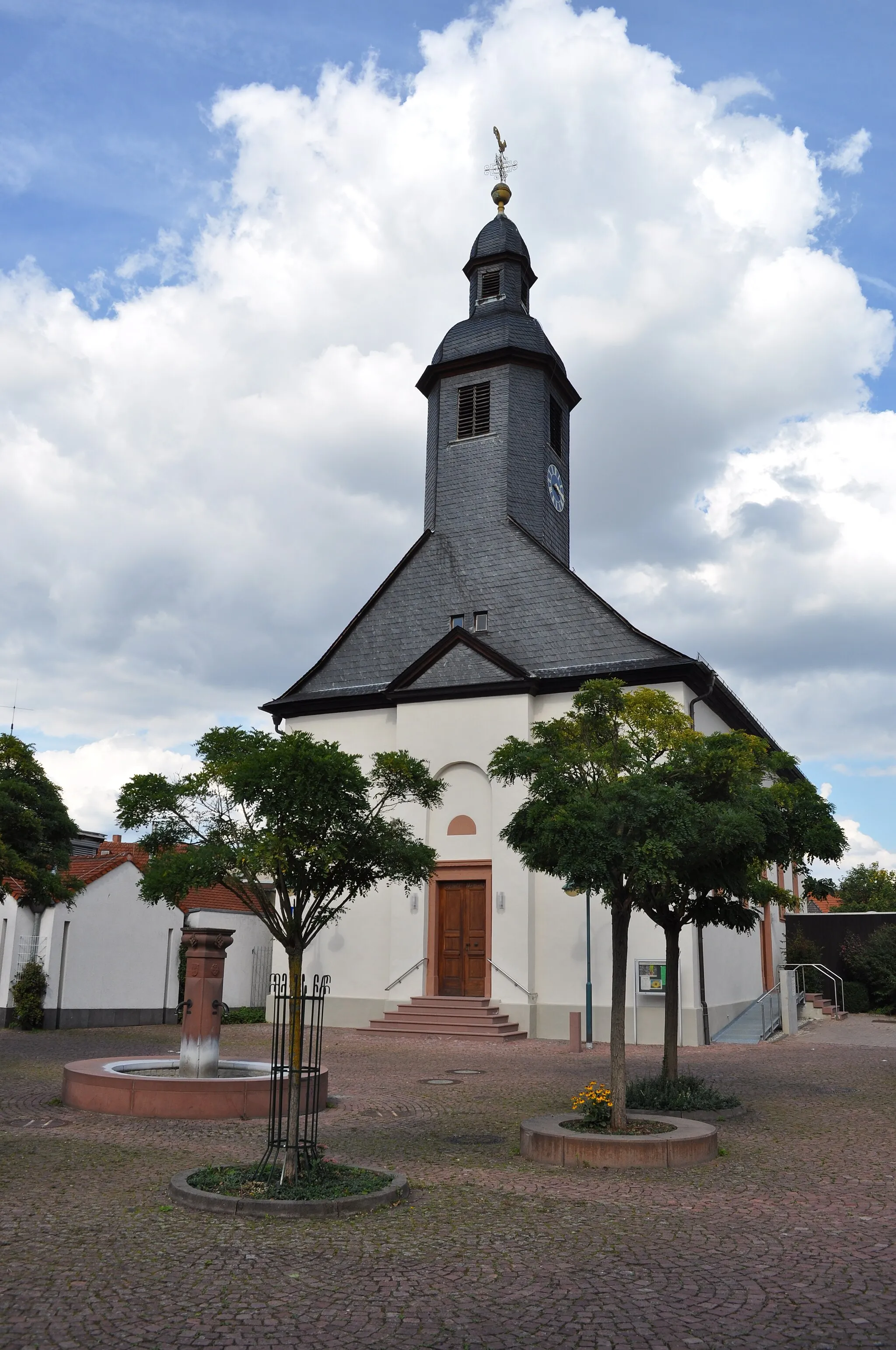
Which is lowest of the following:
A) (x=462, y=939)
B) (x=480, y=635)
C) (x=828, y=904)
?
(x=462, y=939)

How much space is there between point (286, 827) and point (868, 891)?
5394 centimetres

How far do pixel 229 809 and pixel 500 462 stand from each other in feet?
61.3

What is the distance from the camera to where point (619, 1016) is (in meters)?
→ 10.6

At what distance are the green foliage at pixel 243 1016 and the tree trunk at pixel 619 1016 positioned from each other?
655 inches

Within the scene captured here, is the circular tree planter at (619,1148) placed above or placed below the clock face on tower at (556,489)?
below

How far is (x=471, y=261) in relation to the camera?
31375mm

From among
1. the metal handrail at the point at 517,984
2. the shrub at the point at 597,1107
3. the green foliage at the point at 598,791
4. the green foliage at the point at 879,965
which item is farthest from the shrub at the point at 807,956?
the shrub at the point at 597,1107

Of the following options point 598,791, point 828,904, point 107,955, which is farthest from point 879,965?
point 828,904

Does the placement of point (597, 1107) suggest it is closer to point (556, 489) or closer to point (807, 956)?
point (556, 489)

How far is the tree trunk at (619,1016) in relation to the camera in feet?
33.0

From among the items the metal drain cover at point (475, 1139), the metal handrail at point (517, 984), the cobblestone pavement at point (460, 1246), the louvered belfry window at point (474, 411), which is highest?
the louvered belfry window at point (474, 411)

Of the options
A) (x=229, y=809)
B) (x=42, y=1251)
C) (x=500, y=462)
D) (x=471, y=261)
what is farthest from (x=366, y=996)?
(x=471, y=261)

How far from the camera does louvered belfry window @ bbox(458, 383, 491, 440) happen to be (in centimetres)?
2816

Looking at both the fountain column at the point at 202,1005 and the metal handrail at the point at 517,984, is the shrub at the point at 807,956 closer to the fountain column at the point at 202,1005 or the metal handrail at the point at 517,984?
the metal handrail at the point at 517,984
